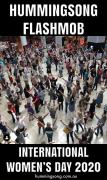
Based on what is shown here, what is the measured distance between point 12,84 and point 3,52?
538 cm

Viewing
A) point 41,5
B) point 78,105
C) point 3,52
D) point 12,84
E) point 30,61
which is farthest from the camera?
point 3,52

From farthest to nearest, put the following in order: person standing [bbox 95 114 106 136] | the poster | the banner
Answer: the banner < person standing [bbox 95 114 106 136] < the poster

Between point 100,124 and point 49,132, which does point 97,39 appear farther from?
point 49,132

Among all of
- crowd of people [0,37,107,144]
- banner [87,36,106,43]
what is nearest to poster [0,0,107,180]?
crowd of people [0,37,107,144]

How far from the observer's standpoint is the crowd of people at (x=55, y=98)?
11.4 metres

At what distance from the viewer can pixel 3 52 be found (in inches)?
806

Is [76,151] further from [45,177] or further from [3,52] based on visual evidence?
[3,52]

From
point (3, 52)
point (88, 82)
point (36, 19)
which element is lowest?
point (88, 82)

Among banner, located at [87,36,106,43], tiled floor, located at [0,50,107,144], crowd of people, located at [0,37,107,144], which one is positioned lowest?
tiled floor, located at [0,50,107,144]

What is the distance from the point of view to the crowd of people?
37.3 feet

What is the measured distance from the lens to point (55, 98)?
13.6 m

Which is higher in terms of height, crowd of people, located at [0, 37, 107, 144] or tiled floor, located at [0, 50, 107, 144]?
crowd of people, located at [0, 37, 107, 144]

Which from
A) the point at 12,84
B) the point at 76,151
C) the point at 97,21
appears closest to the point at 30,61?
the point at 12,84

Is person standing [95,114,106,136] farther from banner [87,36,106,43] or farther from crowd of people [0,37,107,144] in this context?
banner [87,36,106,43]
